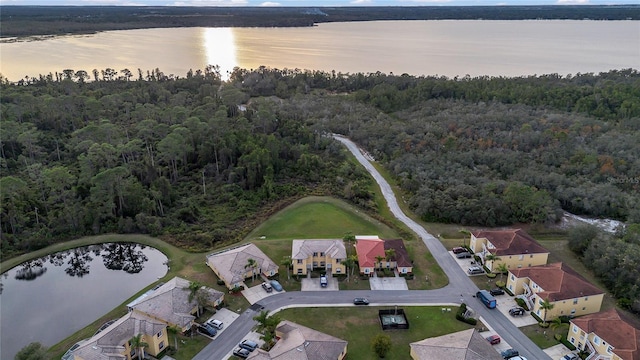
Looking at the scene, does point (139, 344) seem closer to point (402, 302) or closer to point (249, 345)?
point (249, 345)

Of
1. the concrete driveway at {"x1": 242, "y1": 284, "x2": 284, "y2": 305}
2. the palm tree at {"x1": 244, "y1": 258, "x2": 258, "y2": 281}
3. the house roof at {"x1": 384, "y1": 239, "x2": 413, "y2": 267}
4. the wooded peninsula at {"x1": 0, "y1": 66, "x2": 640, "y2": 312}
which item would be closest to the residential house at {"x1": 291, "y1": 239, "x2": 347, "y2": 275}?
the palm tree at {"x1": 244, "y1": 258, "x2": 258, "y2": 281}

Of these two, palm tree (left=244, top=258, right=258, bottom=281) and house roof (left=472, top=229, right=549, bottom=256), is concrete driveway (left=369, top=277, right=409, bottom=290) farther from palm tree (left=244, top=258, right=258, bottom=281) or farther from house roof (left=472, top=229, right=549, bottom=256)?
palm tree (left=244, top=258, right=258, bottom=281)

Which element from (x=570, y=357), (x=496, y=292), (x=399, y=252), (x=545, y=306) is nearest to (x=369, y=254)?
(x=399, y=252)

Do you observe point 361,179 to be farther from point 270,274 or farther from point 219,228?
point 270,274

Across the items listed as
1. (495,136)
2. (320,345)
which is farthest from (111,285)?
(495,136)

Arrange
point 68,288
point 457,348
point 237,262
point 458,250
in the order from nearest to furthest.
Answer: point 457,348, point 237,262, point 68,288, point 458,250

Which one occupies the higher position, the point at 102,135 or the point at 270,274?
the point at 102,135

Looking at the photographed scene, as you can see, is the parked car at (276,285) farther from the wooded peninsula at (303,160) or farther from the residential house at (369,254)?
the wooded peninsula at (303,160)
